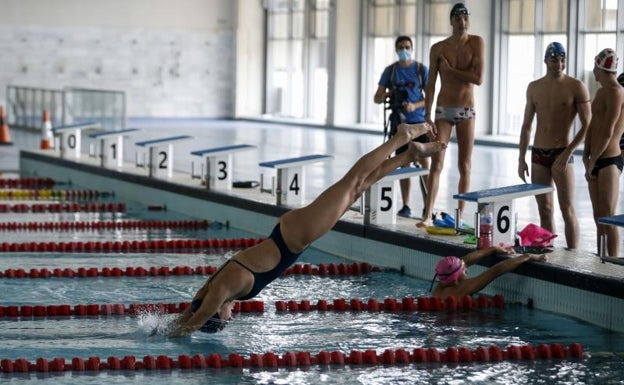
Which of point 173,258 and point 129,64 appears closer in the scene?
point 173,258

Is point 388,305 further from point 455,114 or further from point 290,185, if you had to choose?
point 290,185

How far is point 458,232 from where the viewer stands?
27.9 ft

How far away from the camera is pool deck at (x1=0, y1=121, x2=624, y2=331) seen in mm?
6918

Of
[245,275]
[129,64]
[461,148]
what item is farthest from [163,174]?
[129,64]

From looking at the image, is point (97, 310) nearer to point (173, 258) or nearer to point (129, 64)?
point (173, 258)

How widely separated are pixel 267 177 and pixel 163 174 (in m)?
1.85

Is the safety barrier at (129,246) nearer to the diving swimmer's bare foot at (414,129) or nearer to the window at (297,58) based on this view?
the diving swimmer's bare foot at (414,129)

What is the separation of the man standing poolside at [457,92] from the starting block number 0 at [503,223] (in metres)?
1.34

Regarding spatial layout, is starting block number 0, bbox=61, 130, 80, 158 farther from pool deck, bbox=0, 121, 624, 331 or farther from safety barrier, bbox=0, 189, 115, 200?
safety barrier, bbox=0, 189, 115, 200

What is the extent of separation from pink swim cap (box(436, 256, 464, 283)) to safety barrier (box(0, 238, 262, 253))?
312cm

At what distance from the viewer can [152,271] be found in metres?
8.72

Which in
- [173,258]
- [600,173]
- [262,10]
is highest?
[262,10]

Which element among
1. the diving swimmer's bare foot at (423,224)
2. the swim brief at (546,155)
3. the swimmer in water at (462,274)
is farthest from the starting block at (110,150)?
the swimmer in water at (462,274)

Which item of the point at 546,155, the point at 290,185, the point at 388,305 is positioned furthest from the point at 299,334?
the point at 290,185
